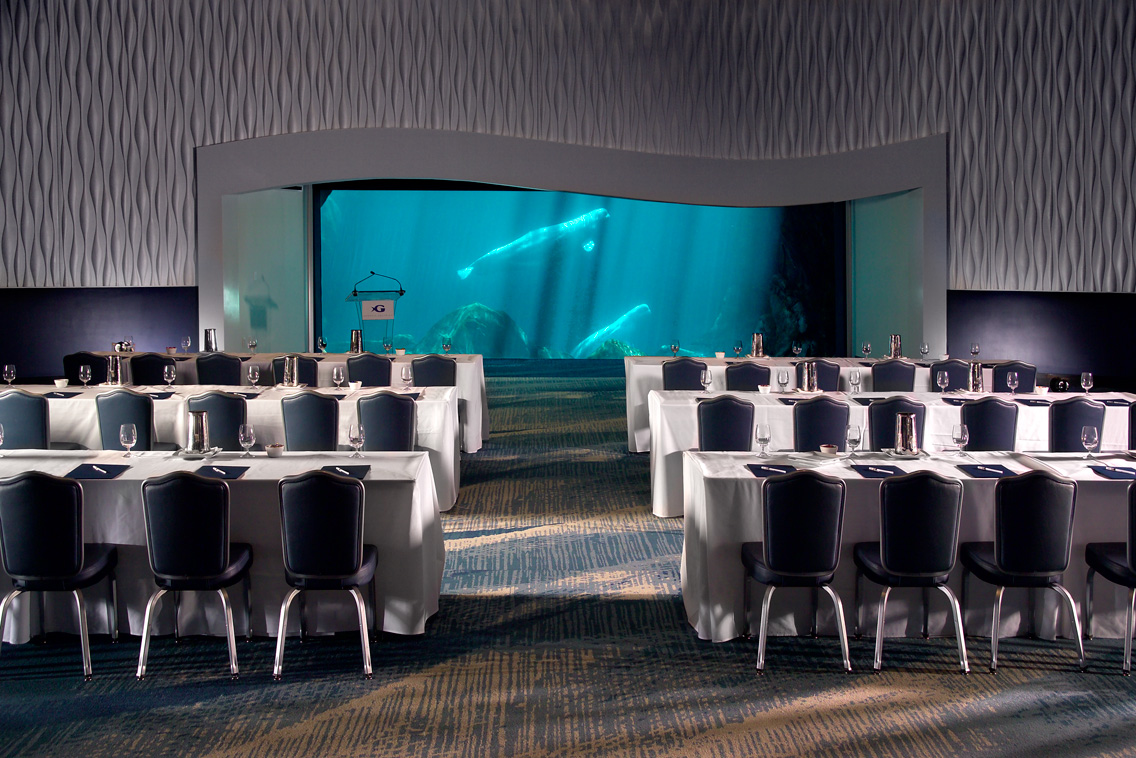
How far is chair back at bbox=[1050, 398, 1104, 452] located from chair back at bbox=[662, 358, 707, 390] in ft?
9.24

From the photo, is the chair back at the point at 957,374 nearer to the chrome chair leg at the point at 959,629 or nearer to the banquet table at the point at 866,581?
the banquet table at the point at 866,581

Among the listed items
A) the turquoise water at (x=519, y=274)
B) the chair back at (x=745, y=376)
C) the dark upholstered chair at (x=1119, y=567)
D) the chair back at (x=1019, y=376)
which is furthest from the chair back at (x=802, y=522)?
the turquoise water at (x=519, y=274)

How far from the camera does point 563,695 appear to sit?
3.51 meters

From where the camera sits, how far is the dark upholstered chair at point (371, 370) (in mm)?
7992

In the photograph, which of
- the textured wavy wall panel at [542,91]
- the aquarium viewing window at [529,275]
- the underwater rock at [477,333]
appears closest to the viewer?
the textured wavy wall panel at [542,91]

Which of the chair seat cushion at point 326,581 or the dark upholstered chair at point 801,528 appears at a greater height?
the dark upholstered chair at point 801,528

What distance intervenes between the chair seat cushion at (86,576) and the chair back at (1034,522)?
11.9 feet

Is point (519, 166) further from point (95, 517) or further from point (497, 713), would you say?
point (497, 713)

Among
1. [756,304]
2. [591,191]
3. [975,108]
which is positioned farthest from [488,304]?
[975,108]

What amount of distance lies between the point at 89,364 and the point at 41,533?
221 inches

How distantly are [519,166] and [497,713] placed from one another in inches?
378

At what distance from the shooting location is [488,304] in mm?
27266

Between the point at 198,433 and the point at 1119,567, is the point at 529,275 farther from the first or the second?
the point at 1119,567

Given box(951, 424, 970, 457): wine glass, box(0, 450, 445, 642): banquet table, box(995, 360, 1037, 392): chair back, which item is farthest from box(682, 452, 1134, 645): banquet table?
box(995, 360, 1037, 392): chair back
